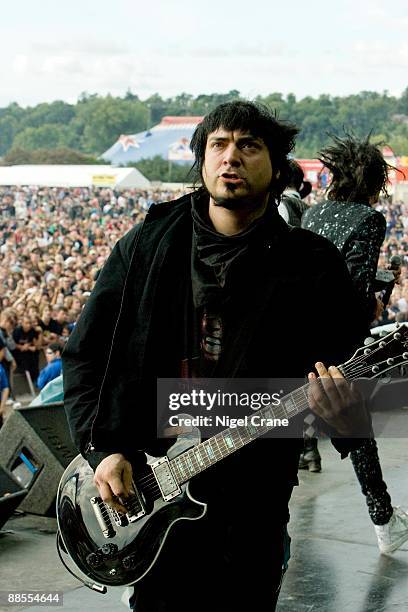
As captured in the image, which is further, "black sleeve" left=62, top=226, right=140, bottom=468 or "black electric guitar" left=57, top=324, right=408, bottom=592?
"black sleeve" left=62, top=226, right=140, bottom=468

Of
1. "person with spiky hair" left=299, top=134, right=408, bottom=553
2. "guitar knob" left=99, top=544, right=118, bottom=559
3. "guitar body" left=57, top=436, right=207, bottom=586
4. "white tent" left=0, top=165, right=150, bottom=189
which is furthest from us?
"white tent" left=0, top=165, right=150, bottom=189

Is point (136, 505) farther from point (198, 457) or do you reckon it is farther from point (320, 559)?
point (320, 559)

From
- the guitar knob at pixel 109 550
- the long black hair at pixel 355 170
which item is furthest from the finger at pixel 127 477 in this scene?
the long black hair at pixel 355 170

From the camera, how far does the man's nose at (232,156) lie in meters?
2.62

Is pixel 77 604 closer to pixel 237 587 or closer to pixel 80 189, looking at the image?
pixel 237 587

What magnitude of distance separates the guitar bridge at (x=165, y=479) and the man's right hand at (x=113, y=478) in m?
0.10

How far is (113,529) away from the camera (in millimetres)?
2814

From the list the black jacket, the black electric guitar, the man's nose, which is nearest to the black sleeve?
the black jacket

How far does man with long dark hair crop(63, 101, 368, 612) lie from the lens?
2.60 meters

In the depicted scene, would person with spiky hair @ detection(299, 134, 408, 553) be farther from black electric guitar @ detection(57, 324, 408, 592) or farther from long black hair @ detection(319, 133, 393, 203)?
black electric guitar @ detection(57, 324, 408, 592)

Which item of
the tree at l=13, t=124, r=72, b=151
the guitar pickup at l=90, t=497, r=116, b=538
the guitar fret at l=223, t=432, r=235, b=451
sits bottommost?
the tree at l=13, t=124, r=72, b=151

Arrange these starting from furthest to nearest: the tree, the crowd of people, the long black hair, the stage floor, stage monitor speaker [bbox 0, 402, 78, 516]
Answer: the tree → the crowd of people → stage monitor speaker [bbox 0, 402, 78, 516] → the long black hair → the stage floor

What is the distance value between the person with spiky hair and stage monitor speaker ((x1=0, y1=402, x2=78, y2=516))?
205 centimetres

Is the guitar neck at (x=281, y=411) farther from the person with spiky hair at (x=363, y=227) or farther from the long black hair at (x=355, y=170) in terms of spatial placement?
the long black hair at (x=355, y=170)
